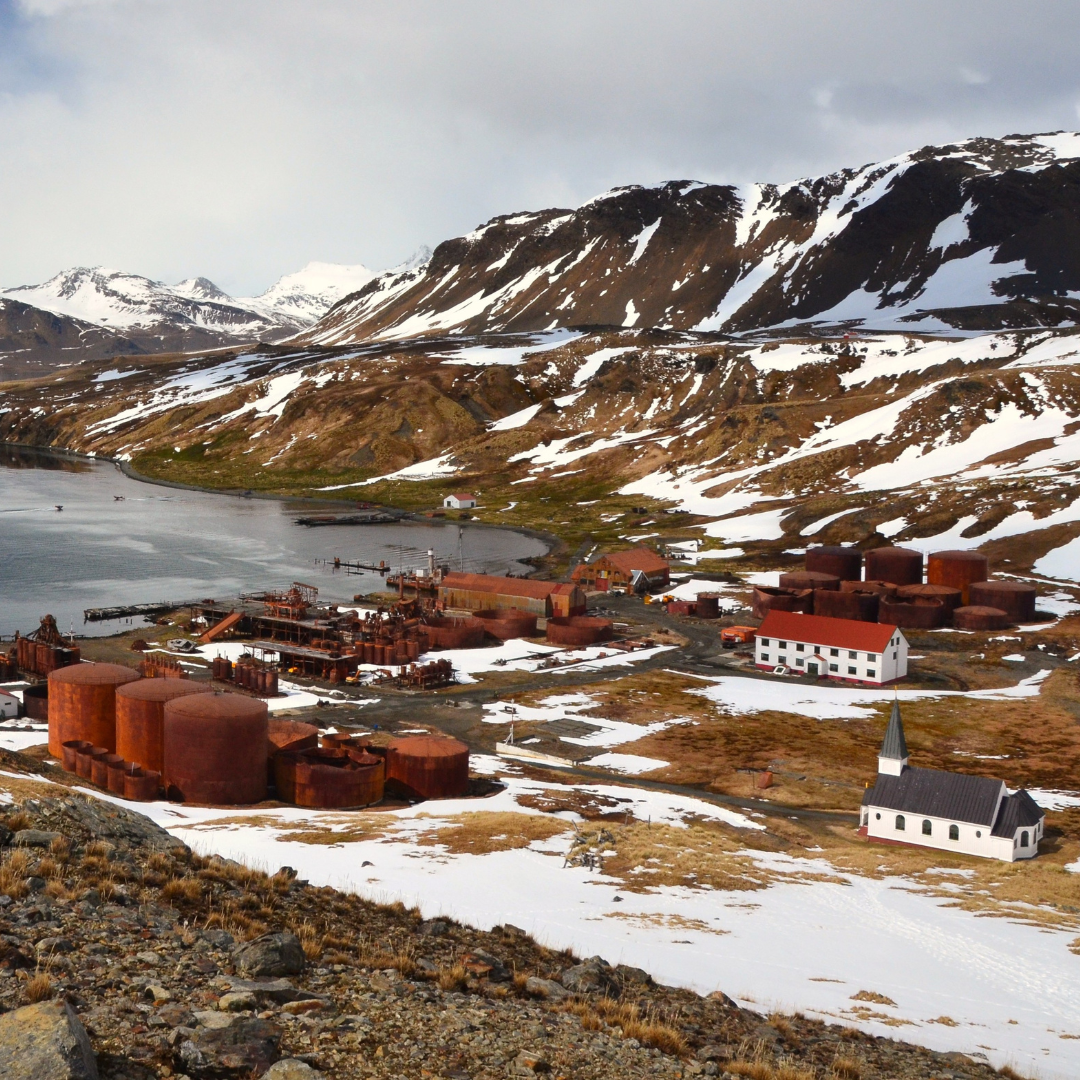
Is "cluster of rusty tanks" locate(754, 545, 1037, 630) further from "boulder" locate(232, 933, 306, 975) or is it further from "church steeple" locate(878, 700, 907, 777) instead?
"boulder" locate(232, 933, 306, 975)

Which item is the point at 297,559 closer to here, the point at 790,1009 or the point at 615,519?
the point at 615,519

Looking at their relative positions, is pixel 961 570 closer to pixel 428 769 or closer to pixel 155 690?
pixel 428 769

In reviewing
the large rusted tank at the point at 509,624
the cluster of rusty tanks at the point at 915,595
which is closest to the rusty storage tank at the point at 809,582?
the cluster of rusty tanks at the point at 915,595

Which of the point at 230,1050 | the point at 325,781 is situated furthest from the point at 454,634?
the point at 230,1050

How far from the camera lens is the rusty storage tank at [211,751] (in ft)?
160

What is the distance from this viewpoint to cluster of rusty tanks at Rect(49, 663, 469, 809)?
1922 inches

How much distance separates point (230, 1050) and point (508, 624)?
269 ft

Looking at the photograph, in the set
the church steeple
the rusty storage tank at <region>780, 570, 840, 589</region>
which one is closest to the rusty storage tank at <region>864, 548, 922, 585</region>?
the rusty storage tank at <region>780, 570, 840, 589</region>

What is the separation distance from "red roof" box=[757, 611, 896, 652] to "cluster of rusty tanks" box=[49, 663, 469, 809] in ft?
130

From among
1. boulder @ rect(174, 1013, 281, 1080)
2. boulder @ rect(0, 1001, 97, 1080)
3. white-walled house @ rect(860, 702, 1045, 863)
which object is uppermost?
boulder @ rect(0, 1001, 97, 1080)

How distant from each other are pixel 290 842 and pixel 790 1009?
19.4 m

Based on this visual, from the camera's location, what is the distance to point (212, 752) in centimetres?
4881

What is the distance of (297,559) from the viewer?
448ft

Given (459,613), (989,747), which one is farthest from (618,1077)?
(459,613)
